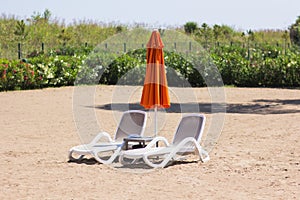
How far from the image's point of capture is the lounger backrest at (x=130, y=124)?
910 centimetres

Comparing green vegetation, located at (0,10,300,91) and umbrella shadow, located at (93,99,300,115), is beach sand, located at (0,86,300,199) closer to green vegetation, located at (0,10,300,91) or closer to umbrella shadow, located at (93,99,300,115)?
umbrella shadow, located at (93,99,300,115)

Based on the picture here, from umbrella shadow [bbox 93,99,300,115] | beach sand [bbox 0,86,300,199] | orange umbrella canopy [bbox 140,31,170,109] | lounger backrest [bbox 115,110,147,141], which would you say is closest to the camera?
beach sand [bbox 0,86,300,199]

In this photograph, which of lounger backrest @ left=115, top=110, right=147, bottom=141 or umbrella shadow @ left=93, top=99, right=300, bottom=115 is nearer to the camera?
lounger backrest @ left=115, top=110, right=147, bottom=141

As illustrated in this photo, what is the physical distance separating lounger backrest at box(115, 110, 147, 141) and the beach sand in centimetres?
93

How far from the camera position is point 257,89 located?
19875 millimetres

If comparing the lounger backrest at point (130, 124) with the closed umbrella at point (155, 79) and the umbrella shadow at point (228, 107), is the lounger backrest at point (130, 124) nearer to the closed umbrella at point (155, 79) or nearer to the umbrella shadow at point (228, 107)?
the closed umbrella at point (155, 79)

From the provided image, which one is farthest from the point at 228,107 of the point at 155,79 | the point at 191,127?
the point at 155,79

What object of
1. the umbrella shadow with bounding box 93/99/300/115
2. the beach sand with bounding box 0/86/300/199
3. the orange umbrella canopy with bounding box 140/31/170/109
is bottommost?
the beach sand with bounding box 0/86/300/199

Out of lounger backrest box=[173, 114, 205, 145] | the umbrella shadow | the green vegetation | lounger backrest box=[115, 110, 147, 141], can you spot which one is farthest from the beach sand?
the green vegetation

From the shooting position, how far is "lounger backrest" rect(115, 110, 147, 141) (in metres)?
9.10

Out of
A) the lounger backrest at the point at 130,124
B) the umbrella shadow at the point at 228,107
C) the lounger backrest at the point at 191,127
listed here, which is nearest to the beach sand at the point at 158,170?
the umbrella shadow at the point at 228,107

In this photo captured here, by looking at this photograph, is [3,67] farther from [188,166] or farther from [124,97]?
[188,166]

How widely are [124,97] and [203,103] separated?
8.50 ft

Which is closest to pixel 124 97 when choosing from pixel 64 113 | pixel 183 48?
pixel 64 113
